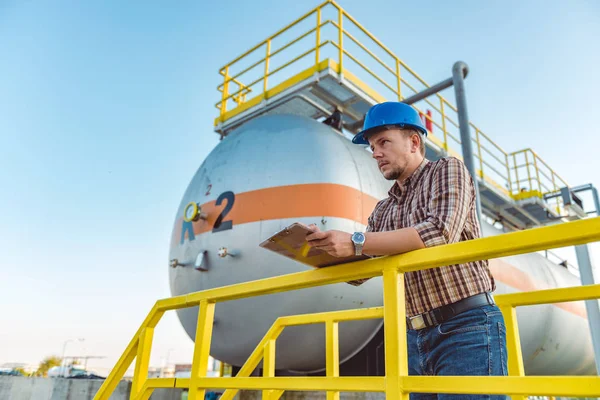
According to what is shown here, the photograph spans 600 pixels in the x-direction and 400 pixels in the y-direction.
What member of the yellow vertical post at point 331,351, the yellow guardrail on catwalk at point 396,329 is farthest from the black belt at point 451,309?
the yellow vertical post at point 331,351

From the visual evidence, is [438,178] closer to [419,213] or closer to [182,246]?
[419,213]

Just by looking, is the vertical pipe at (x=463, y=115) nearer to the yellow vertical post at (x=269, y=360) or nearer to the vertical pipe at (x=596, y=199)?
the yellow vertical post at (x=269, y=360)

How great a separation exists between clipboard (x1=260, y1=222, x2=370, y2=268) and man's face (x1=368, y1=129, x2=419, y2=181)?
48 cm

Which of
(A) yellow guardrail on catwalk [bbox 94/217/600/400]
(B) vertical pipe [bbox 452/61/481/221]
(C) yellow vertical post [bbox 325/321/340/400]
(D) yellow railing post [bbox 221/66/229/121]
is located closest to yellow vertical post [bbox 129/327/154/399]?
(A) yellow guardrail on catwalk [bbox 94/217/600/400]

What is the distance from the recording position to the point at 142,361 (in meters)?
2.69

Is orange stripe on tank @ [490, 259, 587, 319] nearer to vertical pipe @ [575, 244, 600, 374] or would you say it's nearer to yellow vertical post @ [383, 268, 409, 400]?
vertical pipe @ [575, 244, 600, 374]

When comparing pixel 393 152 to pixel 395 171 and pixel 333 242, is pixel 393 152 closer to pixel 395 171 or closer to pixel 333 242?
pixel 395 171

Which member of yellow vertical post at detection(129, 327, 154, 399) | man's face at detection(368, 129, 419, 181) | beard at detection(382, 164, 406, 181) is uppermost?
man's face at detection(368, 129, 419, 181)

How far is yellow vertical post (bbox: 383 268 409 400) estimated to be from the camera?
158 cm

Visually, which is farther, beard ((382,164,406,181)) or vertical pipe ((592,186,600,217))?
vertical pipe ((592,186,600,217))

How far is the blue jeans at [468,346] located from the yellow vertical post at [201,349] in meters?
1.04

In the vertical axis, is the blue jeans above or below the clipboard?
below

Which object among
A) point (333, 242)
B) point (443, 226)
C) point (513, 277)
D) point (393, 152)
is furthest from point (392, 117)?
point (513, 277)

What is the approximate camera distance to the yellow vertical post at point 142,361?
2.58 metres
